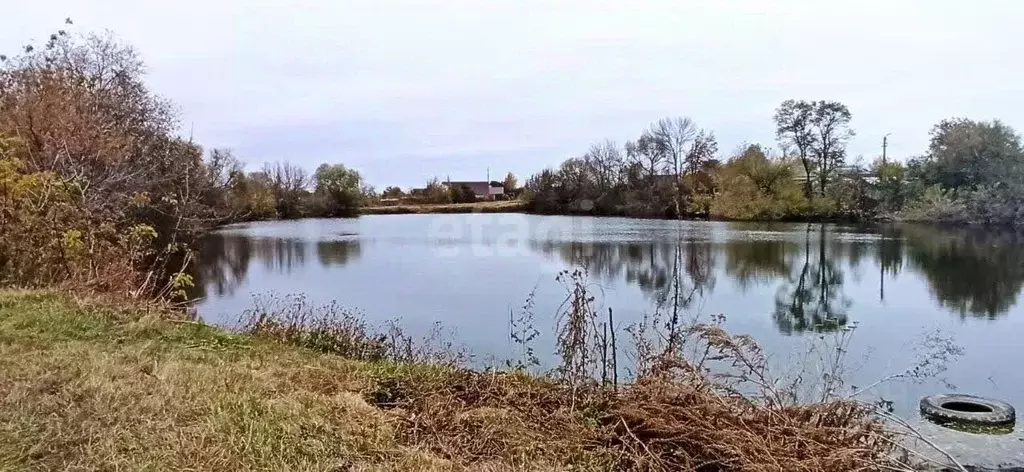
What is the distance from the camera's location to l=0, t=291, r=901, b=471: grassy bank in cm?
306

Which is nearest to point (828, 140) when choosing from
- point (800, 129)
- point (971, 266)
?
point (800, 129)

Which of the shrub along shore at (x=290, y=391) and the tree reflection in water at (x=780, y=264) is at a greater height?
the shrub along shore at (x=290, y=391)

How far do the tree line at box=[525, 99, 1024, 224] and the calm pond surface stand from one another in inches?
266

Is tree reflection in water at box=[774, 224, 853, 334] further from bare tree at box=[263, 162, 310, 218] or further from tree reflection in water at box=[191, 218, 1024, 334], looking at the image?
bare tree at box=[263, 162, 310, 218]

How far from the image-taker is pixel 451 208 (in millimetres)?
53125

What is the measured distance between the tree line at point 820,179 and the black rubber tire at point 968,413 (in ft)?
79.8

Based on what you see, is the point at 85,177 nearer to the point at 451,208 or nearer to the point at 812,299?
the point at 812,299

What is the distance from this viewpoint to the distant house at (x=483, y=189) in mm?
59250

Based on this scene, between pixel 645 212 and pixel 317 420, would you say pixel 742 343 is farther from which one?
pixel 645 212

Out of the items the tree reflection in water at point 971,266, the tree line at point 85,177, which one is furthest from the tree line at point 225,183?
the tree reflection in water at point 971,266

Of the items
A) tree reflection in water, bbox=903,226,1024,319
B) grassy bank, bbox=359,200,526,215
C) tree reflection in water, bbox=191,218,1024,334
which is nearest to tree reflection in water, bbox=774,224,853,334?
tree reflection in water, bbox=191,218,1024,334

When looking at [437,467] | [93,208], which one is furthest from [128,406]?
[93,208]

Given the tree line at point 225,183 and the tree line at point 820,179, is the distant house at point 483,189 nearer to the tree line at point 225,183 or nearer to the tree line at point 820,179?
the tree line at point 225,183

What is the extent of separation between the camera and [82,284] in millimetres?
7203
